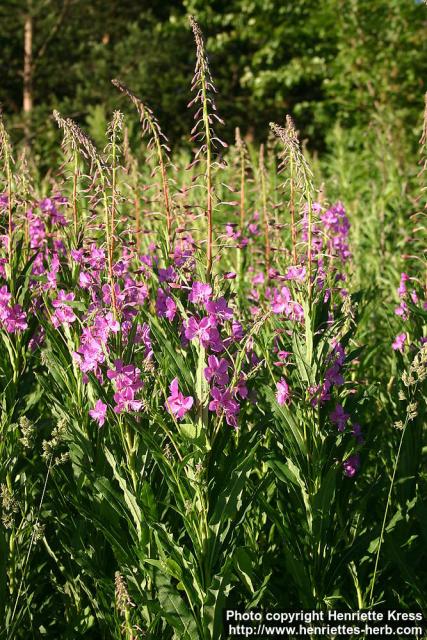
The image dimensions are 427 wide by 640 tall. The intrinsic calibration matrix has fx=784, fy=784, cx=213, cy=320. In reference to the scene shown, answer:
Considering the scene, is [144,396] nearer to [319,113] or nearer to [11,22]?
[319,113]

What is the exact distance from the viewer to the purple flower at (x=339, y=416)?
236 cm

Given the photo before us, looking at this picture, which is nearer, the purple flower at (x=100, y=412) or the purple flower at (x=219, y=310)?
the purple flower at (x=219, y=310)

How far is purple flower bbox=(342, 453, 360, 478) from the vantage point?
8.04 ft

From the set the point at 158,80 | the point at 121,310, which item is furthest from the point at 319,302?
the point at 158,80

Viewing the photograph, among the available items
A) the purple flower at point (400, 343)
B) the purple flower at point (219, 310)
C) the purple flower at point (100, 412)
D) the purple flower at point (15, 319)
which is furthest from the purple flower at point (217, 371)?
the purple flower at point (400, 343)

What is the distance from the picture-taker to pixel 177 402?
2.09 m

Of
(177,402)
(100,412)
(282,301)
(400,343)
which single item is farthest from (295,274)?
(400,343)

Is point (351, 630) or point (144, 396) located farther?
point (351, 630)

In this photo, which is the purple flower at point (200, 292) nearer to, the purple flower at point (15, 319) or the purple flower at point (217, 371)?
the purple flower at point (217, 371)

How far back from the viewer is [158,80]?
1831 cm

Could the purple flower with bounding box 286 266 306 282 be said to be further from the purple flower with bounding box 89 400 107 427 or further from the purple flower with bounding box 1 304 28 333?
the purple flower with bounding box 1 304 28 333

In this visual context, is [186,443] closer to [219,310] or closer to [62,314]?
[219,310]

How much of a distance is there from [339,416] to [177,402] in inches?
21.9

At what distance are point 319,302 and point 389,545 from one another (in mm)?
775
